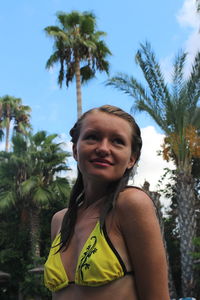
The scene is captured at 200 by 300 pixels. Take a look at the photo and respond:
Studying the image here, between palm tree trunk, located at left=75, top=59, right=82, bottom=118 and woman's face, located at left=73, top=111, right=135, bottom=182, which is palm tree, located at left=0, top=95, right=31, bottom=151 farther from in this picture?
woman's face, located at left=73, top=111, right=135, bottom=182

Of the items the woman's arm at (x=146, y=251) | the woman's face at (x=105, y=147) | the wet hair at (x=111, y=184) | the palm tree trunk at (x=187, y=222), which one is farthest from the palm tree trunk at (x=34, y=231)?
the woman's arm at (x=146, y=251)

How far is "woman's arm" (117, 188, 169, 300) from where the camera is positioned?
115cm

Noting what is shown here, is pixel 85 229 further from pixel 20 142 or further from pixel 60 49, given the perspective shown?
pixel 20 142

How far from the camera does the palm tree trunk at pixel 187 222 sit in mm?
13711

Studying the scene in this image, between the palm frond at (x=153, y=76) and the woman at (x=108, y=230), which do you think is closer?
the woman at (x=108, y=230)

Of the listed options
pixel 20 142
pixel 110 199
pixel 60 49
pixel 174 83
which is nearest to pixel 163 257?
pixel 110 199

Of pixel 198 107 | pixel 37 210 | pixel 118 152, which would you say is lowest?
pixel 118 152

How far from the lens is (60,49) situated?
17656mm

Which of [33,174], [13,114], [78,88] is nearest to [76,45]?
[78,88]

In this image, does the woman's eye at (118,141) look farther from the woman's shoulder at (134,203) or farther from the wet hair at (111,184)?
the woman's shoulder at (134,203)

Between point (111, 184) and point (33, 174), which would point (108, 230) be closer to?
point (111, 184)

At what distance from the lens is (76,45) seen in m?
17.4

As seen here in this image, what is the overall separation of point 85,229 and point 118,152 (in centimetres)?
29

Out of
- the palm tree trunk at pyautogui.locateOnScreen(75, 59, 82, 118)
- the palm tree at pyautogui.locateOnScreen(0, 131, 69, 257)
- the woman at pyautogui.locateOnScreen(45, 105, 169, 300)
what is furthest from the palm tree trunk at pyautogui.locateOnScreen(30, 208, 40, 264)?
the woman at pyautogui.locateOnScreen(45, 105, 169, 300)
